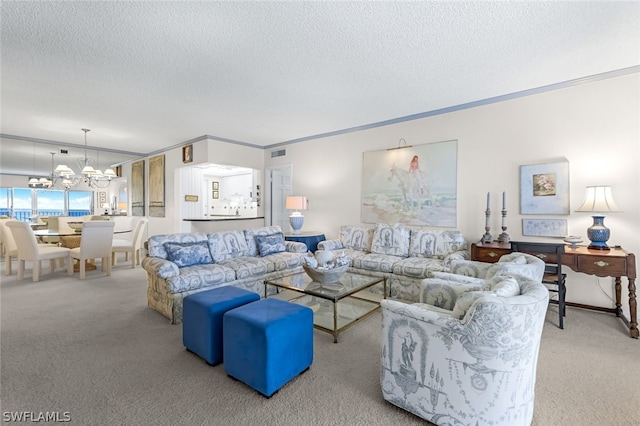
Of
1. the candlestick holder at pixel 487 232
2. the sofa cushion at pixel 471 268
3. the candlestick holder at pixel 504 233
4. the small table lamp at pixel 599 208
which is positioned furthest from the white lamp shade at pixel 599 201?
the sofa cushion at pixel 471 268

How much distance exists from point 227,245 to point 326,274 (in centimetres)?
178

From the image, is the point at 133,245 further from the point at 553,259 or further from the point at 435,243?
the point at 553,259

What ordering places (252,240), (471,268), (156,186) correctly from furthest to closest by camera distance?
(156,186) < (252,240) < (471,268)

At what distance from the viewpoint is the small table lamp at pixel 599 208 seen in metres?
2.97

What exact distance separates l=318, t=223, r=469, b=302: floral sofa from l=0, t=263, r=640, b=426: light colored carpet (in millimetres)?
906

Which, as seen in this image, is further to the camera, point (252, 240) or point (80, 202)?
point (80, 202)

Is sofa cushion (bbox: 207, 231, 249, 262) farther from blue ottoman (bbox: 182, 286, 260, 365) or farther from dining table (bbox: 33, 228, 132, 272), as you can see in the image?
dining table (bbox: 33, 228, 132, 272)

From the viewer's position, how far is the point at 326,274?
9.50ft

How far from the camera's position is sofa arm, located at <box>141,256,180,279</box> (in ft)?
10.0

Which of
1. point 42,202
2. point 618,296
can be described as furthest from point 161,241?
point 42,202

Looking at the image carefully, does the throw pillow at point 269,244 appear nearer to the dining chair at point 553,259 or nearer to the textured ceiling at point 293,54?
the textured ceiling at point 293,54

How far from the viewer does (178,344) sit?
2.52 m

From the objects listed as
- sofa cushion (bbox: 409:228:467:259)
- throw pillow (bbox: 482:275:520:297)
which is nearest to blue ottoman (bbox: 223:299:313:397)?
throw pillow (bbox: 482:275:520:297)

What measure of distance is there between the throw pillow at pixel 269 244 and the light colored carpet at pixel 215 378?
1.56 meters
